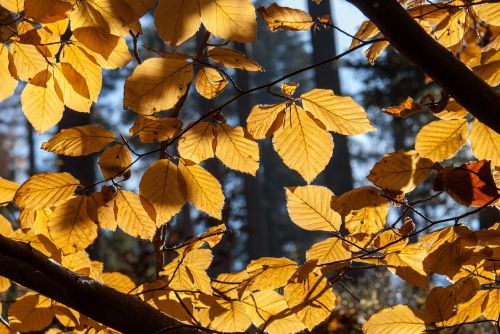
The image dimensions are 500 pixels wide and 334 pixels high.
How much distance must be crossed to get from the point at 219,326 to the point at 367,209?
39cm

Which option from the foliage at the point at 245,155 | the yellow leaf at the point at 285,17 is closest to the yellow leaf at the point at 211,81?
the foliage at the point at 245,155

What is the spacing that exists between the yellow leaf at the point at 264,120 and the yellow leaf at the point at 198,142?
9cm

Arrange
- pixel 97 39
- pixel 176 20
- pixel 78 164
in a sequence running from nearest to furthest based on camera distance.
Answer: pixel 176 20, pixel 97 39, pixel 78 164

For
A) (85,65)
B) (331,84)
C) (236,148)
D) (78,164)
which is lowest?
(236,148)

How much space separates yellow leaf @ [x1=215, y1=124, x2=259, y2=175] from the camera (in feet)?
3.19

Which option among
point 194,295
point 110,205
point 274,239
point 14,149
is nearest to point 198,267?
point 194,295

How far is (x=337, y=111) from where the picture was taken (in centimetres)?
86

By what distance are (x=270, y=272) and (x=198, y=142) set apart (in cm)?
27

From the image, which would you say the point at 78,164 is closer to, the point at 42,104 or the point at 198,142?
the point at 42,104

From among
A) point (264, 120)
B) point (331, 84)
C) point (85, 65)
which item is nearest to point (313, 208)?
point (264, 120)

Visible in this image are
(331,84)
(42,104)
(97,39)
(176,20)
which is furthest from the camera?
(331,84)

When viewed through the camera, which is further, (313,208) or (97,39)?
(313,208)

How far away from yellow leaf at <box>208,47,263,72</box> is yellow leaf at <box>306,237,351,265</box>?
0.36m

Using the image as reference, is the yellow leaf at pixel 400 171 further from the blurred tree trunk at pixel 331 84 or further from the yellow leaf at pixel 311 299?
the blurred tree trunk at pixel 331 84
